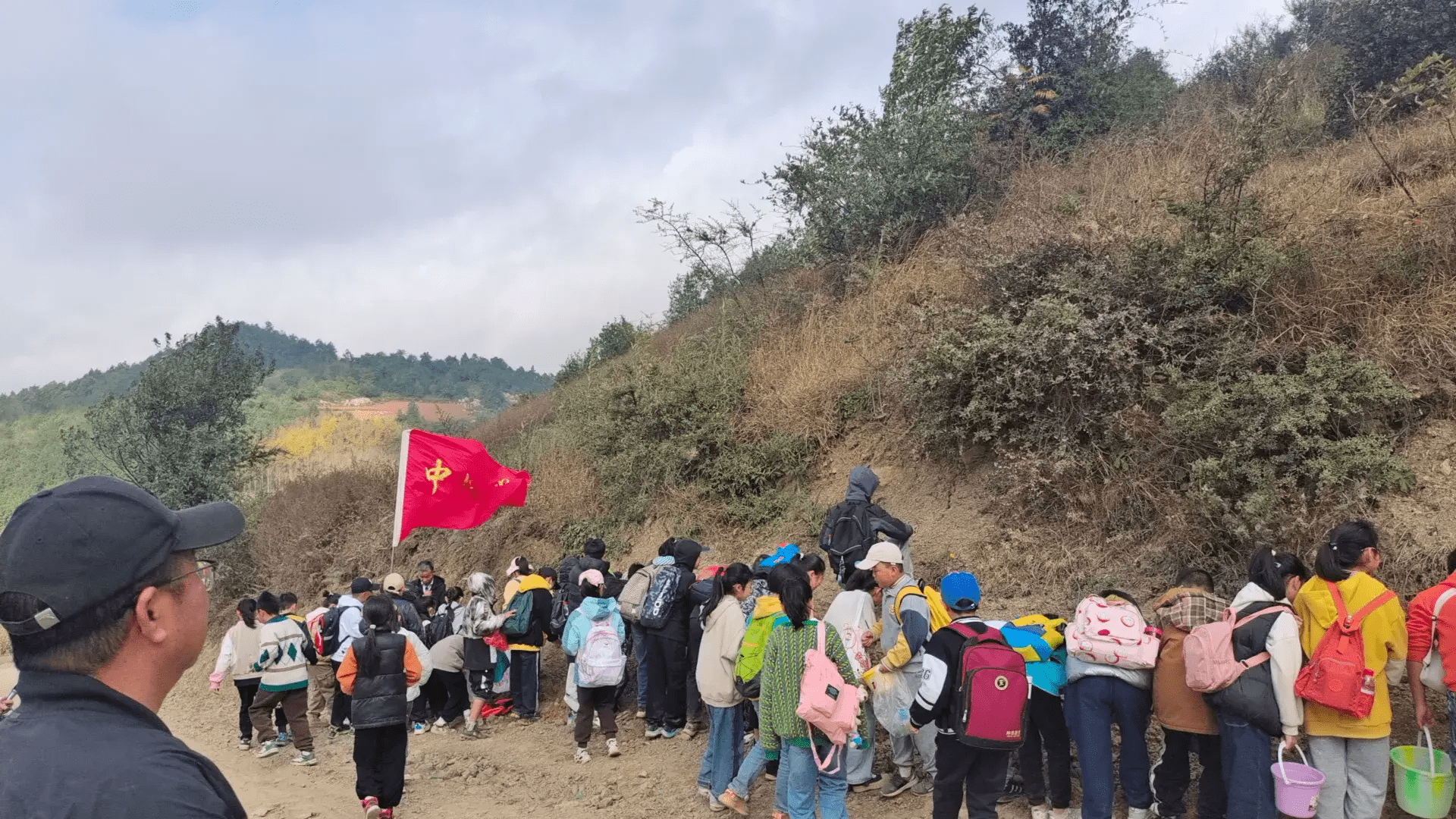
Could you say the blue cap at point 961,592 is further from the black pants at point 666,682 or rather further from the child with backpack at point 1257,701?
the black pants at point 666,682

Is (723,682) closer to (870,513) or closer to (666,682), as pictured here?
(666,682)

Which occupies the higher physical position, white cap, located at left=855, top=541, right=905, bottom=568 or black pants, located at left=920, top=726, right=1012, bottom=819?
white cap, located at left=855, top=541, right=905, bottom=568

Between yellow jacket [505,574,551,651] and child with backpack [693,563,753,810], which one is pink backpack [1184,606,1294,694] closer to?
child with backpack [693,563,753,810]

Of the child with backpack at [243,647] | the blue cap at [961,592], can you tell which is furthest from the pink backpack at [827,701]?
the child with backpack at [243,647]

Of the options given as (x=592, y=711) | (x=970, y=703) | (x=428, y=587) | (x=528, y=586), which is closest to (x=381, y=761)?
(x=592, y=711)

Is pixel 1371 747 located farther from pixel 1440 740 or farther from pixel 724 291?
pixel 724 291

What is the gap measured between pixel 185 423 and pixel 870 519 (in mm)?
19064

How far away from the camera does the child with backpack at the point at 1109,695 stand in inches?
→ 212

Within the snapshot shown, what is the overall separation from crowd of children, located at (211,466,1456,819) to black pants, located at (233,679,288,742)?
358 centimetres

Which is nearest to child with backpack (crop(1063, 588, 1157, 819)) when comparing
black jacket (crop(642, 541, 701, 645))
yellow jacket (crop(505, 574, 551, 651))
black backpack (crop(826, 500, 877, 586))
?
black backpack (crop(826, 500, 877, 586))

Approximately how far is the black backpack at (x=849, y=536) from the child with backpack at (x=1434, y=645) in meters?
4.02

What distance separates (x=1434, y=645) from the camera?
5.03 meters

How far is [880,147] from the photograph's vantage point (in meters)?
14.7

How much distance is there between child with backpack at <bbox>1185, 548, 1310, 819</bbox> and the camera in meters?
4.92
